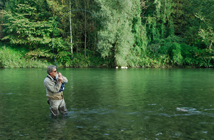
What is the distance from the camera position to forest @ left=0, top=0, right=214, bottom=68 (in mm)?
35681

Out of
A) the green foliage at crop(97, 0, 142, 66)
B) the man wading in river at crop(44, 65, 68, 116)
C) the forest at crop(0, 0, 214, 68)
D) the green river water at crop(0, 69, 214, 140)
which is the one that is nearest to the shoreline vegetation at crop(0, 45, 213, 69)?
the forest at crop(0, 0, 214, 68)

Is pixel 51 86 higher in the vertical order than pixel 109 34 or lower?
lower

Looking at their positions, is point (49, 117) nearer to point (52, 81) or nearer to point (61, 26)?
point (52, 81)

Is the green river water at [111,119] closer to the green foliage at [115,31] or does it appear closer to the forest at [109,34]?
the green foliage at [115,31]

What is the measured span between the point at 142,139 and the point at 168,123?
1597 millimetres

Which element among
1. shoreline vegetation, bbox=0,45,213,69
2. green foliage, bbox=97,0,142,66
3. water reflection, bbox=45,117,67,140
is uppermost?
green foliage, bbox=97,0,142,66

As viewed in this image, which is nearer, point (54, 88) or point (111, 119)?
point (54, 88)

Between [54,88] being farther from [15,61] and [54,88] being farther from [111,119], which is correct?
[15,61]

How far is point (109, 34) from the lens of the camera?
3438cm

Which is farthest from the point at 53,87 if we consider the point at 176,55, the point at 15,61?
the point at 15,61

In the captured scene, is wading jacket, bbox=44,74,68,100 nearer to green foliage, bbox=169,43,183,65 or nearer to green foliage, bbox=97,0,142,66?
green foliage, bbox=97,0,142,66

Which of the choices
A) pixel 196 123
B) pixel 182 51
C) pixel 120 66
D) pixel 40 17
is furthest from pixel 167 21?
pixel 196 123

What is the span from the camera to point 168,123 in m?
6.84

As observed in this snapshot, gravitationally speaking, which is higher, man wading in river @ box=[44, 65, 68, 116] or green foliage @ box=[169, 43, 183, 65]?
green foliage @ box=[169, 43, 183, 65]
